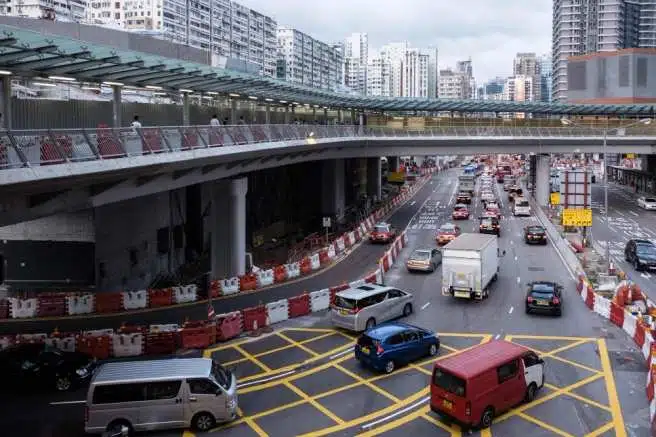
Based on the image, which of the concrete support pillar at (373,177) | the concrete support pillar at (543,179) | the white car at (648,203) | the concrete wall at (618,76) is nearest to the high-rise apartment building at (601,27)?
the concrete wall at (618,76)

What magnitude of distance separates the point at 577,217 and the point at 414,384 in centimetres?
2137

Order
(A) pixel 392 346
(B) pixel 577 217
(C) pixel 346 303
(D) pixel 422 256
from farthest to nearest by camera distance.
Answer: (B) pixel 577 217, (D) pixel 422 256, (C) pixel 346 303, (A) pixel 392 346

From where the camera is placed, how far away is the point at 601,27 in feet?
546

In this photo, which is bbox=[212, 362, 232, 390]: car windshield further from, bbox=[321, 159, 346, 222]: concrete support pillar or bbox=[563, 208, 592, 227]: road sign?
bbox=[321, 159, 346, 222]: concrete support pillar

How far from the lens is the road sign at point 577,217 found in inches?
1393

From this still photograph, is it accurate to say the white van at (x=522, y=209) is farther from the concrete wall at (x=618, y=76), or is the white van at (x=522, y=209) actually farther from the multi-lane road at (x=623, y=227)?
the concrete wall at (x=618, y=76)

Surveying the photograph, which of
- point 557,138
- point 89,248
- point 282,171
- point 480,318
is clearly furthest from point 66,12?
→ point 480,318

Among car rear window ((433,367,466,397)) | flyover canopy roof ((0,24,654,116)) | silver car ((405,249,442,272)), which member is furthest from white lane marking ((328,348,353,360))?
silver car ((405,249,442,272))

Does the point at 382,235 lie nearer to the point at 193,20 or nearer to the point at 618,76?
the point at 618,76

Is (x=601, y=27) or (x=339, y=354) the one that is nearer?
(x=339, y=354)

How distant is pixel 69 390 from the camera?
17.8 meters

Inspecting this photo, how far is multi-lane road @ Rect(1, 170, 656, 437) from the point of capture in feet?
50.0

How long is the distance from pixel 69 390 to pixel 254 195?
33218 mm

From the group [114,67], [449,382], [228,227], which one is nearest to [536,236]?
[228,227]
